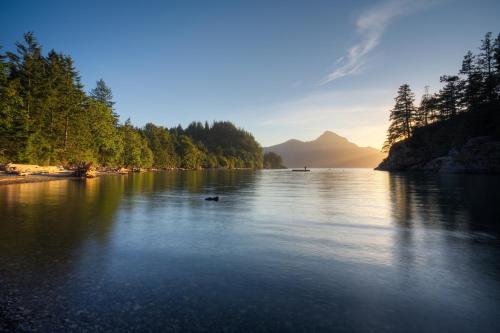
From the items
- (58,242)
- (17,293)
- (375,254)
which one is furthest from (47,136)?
(375,254)

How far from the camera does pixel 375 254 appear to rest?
10883 mm

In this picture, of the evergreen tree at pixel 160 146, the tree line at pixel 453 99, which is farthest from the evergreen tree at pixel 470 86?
the evergreen tree at pixel 160 146

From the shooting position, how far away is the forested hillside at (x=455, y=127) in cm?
7150

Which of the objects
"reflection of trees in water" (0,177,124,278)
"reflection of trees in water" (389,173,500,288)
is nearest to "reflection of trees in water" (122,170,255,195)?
"reflection of trees in water" (0,177,124,278)

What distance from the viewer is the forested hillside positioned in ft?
235

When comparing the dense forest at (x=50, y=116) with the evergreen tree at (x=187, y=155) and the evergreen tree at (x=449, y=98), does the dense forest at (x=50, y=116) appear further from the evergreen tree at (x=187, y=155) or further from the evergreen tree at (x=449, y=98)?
the evergreen tree at (x=449, y=98)

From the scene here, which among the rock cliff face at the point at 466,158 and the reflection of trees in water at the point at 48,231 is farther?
the rock cliff face at the point at 466,158

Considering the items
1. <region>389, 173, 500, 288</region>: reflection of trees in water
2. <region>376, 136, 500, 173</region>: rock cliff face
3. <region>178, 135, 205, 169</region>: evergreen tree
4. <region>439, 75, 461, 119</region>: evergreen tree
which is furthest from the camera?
<region>178, 135, 205, 169</region>: evergreen tree

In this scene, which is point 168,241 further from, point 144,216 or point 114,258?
point 144,216

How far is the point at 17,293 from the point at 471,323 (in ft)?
33.8

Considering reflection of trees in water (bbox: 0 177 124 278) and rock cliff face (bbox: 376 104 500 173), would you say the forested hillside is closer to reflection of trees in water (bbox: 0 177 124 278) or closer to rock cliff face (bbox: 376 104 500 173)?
rock cliff face (bbox: 376 104 500 173)

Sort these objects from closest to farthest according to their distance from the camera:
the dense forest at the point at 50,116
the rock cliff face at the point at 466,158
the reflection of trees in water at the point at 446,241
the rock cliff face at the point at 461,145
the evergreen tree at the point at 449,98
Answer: the reflection of trees in water at the point at 446,241 < the dense forest at the point at 50,116 < the rock cliff face at the point at 466,158 < the rock cliff face at the point at 461,145 < the evergreen tree at the point at 449,98

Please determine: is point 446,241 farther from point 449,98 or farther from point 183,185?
point 449,98

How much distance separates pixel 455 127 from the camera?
88.7 metres
